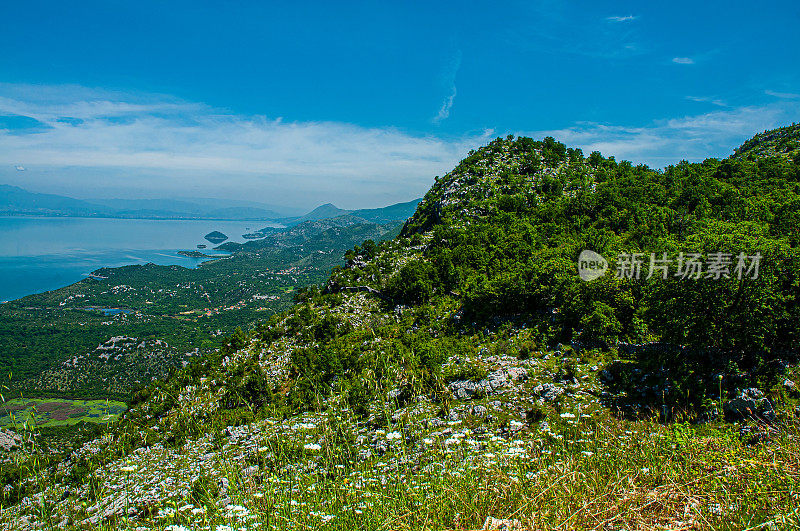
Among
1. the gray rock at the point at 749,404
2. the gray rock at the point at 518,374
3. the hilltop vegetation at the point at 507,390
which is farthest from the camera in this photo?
the gray rock at the point at 518,374

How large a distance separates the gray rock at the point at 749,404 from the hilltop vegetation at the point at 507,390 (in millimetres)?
101

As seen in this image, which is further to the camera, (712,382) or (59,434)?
(59,434)

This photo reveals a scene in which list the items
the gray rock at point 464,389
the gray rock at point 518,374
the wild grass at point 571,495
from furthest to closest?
the gray rock at point 518,374 < the gray rock at point 464,389 < the wild grass at point 571,495

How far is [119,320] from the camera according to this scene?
141750 millimetres

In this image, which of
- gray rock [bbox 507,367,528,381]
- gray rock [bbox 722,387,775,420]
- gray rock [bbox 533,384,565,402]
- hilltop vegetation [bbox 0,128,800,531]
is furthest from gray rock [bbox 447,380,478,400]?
gray rock [bbox 722,387,775,420]

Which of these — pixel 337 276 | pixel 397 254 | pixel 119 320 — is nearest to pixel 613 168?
pixel 397 254

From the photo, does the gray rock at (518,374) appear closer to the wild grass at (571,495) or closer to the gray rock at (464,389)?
the gray rock at (464,389)

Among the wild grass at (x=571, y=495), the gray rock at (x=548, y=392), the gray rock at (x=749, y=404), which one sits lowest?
the gray rock at (x=548, y=392)

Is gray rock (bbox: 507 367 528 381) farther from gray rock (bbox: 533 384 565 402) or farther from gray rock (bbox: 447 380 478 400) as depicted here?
gray rock (bbox: 447 380 478 400)

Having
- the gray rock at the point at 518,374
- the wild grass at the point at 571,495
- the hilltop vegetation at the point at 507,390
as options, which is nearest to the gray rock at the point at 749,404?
the hilltop vegetation at the point at 507,390

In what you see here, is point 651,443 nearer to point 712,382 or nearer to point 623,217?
point 712,382

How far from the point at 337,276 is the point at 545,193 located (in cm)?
2982

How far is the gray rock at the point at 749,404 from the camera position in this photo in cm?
957

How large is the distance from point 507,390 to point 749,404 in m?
7.30
